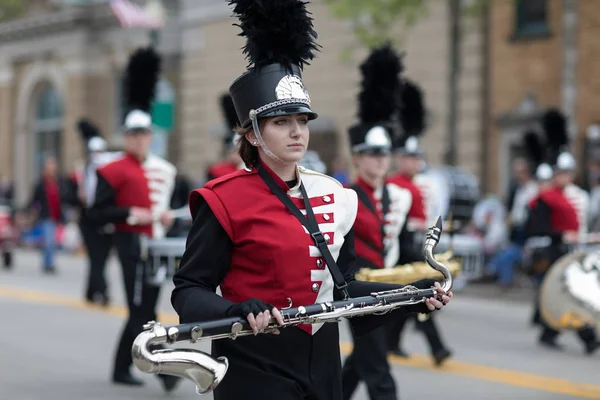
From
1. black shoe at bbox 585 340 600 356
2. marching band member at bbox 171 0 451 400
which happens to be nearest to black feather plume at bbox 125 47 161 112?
black shoe at bbox 585 340 600 356

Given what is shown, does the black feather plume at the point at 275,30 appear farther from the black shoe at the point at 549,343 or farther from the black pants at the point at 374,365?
the black shoe at the point at 549,343

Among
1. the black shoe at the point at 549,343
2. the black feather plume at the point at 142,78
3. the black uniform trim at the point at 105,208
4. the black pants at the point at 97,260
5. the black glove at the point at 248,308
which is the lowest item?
the black shoe at the point at 549,343

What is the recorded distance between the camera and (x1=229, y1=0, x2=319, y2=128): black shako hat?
4.55 metres

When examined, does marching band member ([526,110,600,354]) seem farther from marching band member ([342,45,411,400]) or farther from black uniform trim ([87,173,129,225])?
black uniform trim ([87,173,129,225])

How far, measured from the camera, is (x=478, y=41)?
78.2ft

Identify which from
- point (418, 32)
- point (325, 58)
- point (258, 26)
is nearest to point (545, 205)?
point (258, 26)

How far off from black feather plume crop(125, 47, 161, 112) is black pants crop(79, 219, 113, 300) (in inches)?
163

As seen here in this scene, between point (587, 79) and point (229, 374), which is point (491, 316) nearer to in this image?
point (587, 79)

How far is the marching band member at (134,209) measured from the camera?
9.34m

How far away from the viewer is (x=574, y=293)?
9758 millimetres

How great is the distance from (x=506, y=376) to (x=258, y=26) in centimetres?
629

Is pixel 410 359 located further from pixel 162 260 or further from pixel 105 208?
pixel 105 208

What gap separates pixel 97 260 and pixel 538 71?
10658 mm

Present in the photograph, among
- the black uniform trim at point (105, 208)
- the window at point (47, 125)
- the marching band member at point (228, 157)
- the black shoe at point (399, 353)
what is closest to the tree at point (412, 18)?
the marching band member at point (228, 157)
